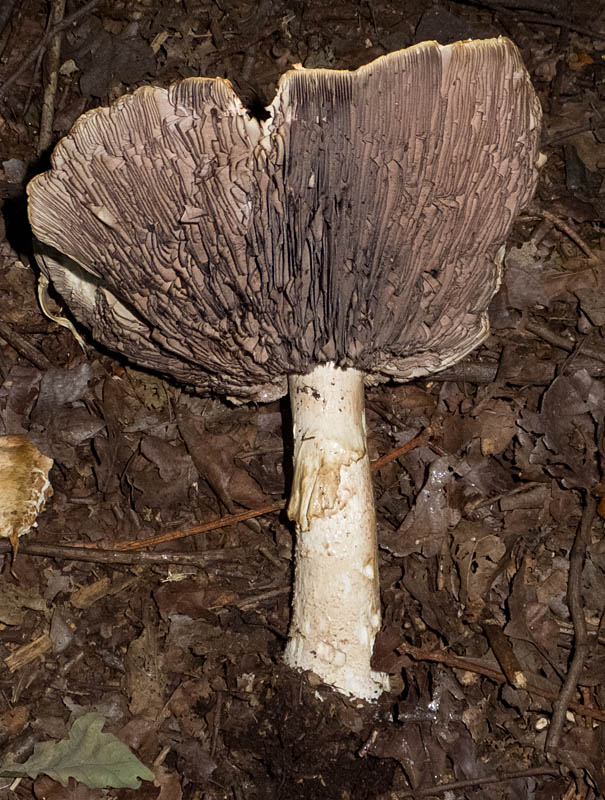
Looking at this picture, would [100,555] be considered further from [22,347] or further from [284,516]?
[22,347]

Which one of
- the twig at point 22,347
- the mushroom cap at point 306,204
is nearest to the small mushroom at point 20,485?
the twig at point 22,347

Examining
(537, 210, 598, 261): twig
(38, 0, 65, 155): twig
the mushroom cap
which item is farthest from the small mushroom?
(537, 210, 598, 261): twig

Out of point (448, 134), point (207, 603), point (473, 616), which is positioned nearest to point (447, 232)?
point (448, 134)

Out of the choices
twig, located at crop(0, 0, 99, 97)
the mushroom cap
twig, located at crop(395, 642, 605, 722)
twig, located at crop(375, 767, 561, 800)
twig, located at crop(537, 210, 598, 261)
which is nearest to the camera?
the mushroom cap

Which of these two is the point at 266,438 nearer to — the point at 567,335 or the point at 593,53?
the point at 567,335

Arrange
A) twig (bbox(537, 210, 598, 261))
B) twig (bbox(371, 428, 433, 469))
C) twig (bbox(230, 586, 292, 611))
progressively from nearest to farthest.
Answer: twig (bbox(230, 586, 292, 611)) < twig (bbox(371, 428, 433, 469)) < twig (bbox(537, 210, 598, 261))

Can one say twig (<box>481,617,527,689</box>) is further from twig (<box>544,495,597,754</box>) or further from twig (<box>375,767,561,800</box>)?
twig (<box>375,767,561,800</box>)
